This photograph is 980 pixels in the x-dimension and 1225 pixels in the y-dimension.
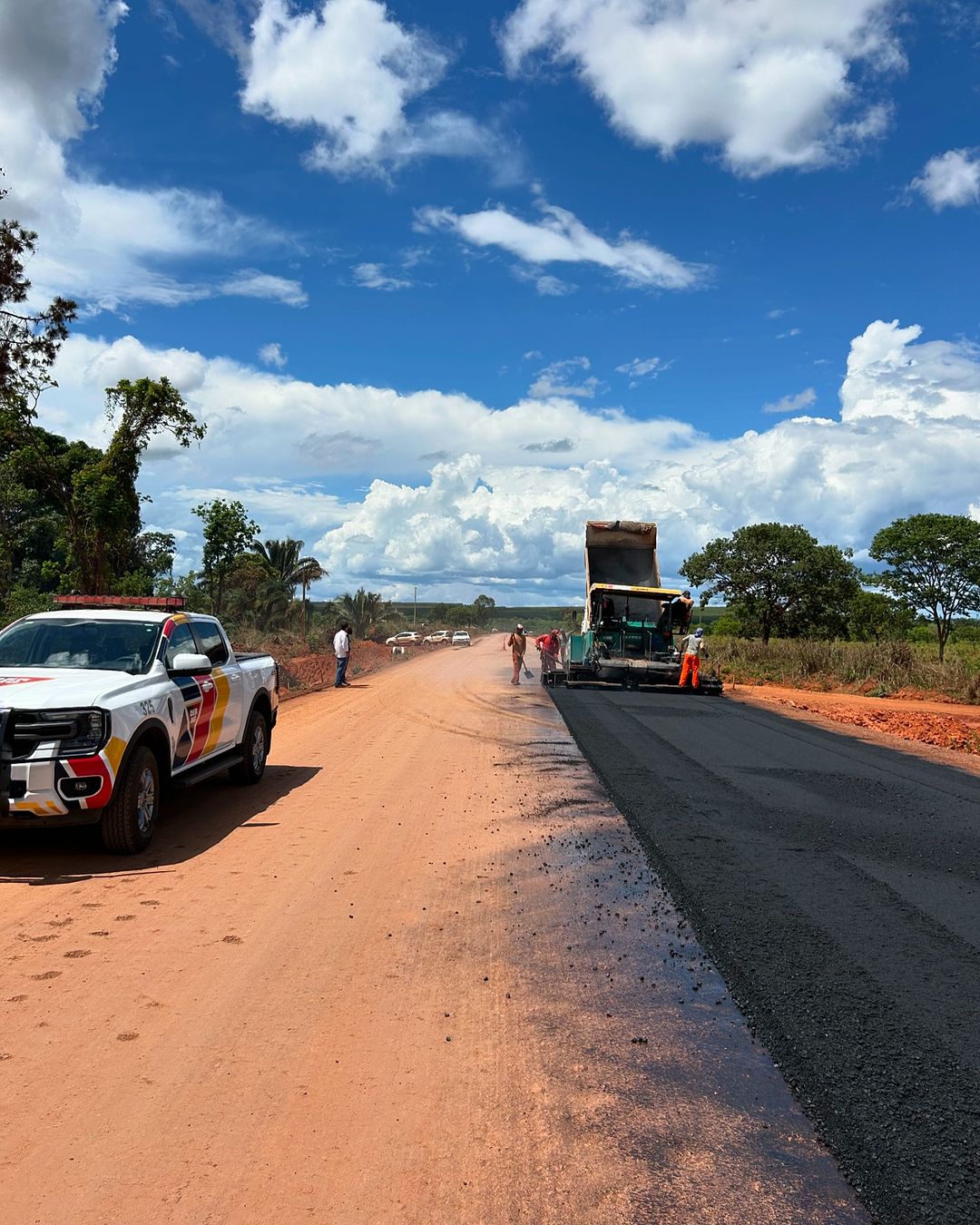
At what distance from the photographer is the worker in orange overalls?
76.7 ft

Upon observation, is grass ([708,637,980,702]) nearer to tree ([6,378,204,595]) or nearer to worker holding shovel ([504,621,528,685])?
worker holding shovel ([504,621,528,685])

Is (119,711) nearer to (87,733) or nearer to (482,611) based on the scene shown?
(87,733)

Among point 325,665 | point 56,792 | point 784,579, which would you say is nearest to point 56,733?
point 56,792

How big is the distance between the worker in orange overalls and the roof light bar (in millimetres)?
16706

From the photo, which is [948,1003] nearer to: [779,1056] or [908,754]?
[779,1056]

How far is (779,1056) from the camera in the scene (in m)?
3.89

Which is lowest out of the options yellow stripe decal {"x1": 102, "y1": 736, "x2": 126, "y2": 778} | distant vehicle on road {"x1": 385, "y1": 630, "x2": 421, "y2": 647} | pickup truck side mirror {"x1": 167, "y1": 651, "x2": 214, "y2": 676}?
distant vehicle on road {"x1": 385, "y1": 630, "x2": 421, "y2": 647}

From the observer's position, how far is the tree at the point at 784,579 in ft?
137

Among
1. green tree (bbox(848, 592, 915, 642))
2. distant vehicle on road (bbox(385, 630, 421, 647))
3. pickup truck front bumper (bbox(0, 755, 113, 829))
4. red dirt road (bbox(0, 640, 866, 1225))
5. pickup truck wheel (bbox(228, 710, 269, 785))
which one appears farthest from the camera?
distant vehicle on road (bbox(385, 630, 421, 647))

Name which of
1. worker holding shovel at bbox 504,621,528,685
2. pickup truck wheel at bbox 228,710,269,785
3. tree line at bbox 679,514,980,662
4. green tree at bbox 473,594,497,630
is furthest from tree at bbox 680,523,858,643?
green tree at bbox 473,594,497,630

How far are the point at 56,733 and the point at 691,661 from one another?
62.4 ft

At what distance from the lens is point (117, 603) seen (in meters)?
8.38

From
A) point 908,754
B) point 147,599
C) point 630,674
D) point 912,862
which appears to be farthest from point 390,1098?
point 630,674

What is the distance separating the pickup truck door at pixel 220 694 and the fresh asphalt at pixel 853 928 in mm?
3893
